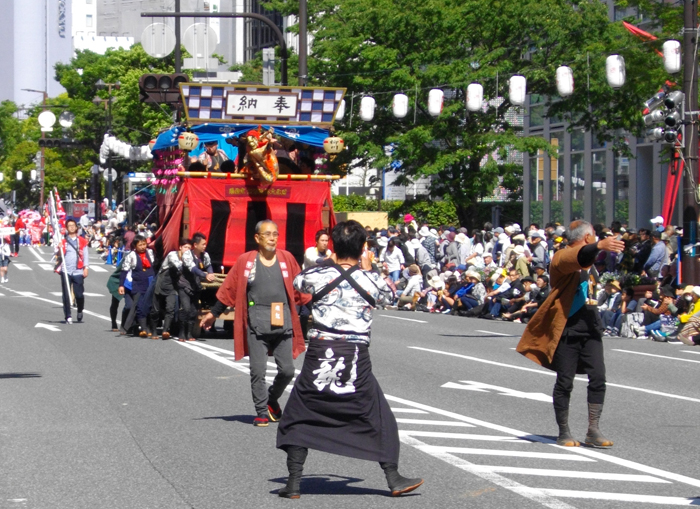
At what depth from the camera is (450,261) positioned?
29.5 m

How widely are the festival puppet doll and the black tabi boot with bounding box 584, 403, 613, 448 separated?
10827 mm

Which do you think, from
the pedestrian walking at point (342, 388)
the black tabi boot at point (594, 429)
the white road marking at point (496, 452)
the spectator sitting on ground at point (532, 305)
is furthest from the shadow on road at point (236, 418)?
the spectator sitting on ground at point (532, 305)

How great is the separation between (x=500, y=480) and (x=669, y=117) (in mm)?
14861

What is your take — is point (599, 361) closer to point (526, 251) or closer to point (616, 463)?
point (616, 463)

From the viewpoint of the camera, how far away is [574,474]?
788 cm

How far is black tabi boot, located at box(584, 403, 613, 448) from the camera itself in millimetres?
8938

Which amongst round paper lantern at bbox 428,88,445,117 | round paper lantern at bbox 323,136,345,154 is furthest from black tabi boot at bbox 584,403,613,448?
round paper lantern at bbox 428,88,445,117

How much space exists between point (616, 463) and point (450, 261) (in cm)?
2125

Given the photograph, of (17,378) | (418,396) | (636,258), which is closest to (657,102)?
(636,258)

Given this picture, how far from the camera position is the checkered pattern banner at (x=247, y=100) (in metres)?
19.3

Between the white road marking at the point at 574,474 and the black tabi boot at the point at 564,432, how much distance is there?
3.48 ft

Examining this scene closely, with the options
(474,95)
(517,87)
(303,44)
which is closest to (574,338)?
(303,44)

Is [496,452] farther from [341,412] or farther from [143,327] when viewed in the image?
[143,327]

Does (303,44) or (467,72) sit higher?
(467,72)
